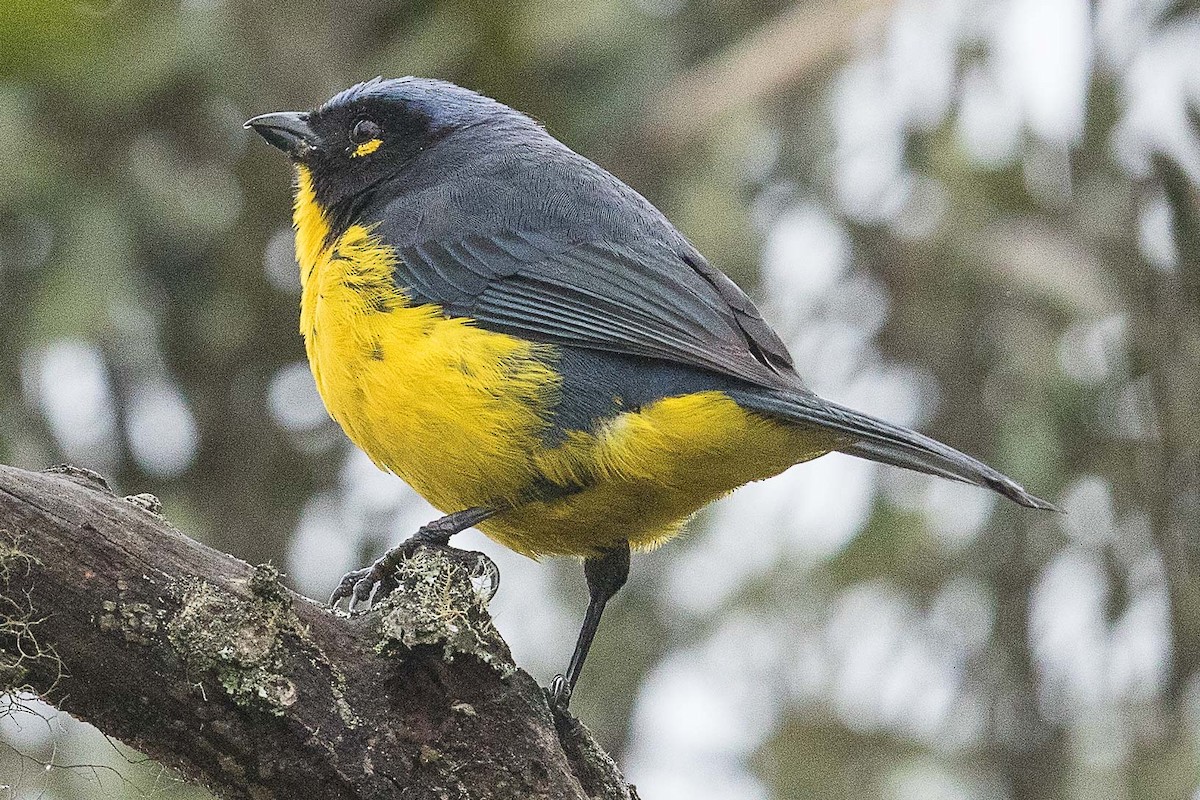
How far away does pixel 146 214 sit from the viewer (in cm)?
571

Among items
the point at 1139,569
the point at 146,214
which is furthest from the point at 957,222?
the point at 146,214

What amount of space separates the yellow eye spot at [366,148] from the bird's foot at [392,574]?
1.48 m

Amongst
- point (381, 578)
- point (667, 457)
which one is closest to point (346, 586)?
point (381, 578)

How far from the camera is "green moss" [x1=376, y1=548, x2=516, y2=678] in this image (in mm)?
2818

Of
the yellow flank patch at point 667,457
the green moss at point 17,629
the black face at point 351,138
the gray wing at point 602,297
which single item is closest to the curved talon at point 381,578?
the yellow flank patch at point 667,457

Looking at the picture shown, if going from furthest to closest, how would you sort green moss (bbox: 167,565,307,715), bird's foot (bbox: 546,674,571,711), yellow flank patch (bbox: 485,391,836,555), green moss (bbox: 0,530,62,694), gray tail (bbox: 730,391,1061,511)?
1. yellow flank patch (bbox: 485,391,836,555)
2. gray tail (bbox: 730,391,1061,511)
3. bird's foot (bbox: 546,674,571,711)
4. green moss (bbox: 167,565,307,715)
5. green moss (bbox: 0,530,62,694)

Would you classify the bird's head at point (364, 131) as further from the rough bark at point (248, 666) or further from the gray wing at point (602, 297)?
the rough bark at point (248, 666)

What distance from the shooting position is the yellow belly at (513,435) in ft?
12.0

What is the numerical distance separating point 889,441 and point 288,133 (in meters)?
2.19

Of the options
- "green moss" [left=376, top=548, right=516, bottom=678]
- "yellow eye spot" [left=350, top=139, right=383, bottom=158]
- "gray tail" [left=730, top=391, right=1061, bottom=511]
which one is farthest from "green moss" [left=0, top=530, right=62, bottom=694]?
"yellow eye spot" [left=350, top=139, right=383, bottom=158]

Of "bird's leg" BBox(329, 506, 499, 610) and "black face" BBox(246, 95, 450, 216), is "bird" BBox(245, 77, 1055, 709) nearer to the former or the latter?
"bird's leg" BBox(329, 506, 499, 610)

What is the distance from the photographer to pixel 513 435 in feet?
12.1

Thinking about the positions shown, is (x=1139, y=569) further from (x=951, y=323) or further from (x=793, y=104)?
(x=793, y=104)

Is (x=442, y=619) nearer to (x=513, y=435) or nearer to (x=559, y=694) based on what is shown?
(x=559, y=694)
